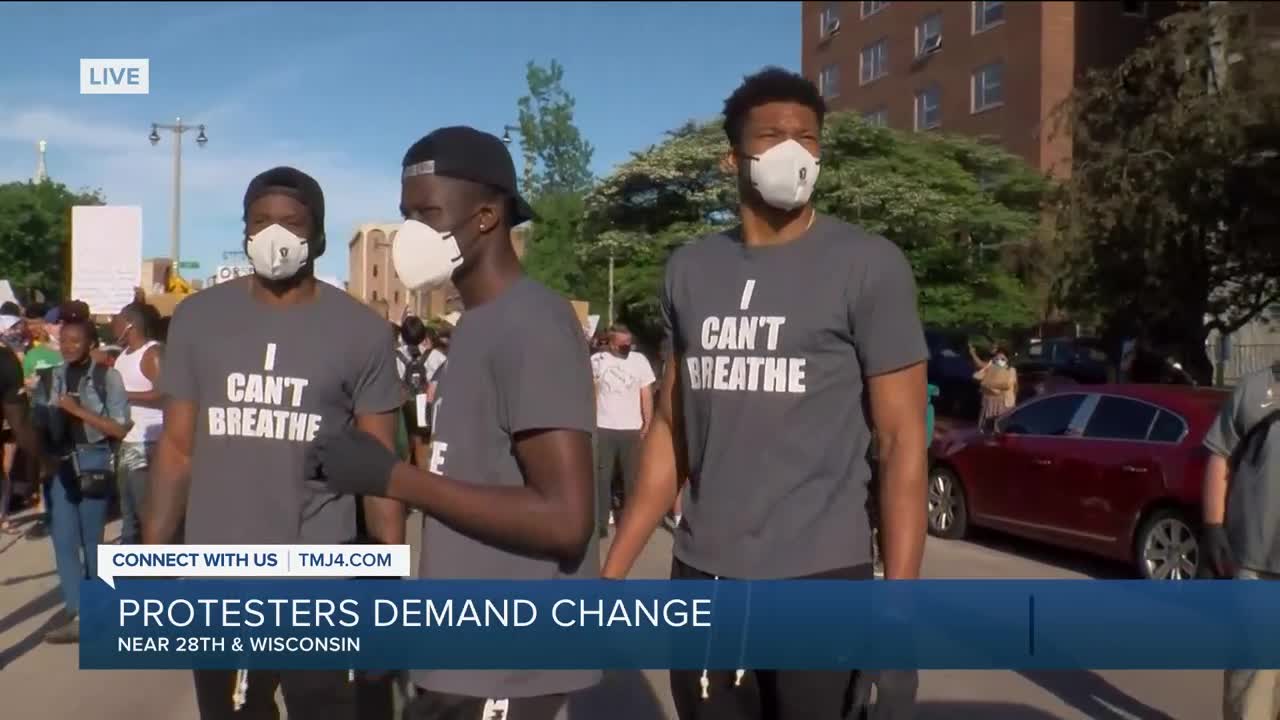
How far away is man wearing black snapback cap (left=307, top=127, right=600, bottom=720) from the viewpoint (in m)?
2.49

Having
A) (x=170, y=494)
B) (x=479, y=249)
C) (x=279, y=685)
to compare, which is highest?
(x=479, y=249)

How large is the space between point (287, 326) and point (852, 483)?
155 cm

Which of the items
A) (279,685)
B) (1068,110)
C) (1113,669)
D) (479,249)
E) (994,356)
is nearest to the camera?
(479,249)

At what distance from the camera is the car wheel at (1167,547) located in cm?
877

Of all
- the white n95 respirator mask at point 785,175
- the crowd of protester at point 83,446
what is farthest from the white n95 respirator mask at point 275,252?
the crowd of protester at point 83,446

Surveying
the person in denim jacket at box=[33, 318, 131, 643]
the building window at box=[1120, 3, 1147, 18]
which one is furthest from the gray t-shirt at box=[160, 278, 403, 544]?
the building window at box=[1120, 3, 1147, 18]

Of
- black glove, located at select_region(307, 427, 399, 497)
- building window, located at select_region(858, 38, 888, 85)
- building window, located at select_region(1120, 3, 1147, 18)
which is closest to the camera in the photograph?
black glove, located at select_region(307, 427, 399, 497)

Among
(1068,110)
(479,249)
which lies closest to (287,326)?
(479,249)

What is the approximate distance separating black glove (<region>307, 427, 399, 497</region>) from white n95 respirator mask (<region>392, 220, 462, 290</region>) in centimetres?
44

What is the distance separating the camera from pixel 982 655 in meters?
5.63

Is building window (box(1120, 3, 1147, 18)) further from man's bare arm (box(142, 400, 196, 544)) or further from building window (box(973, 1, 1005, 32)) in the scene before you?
man's bare arm (box(142, 400, 196, 544))

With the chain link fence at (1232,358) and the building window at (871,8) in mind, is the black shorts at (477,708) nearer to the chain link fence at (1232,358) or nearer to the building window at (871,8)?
the chain link fence at (1232,358)

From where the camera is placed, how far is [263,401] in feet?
11.0

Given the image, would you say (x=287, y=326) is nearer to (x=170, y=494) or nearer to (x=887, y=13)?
(x=170, y=494)
